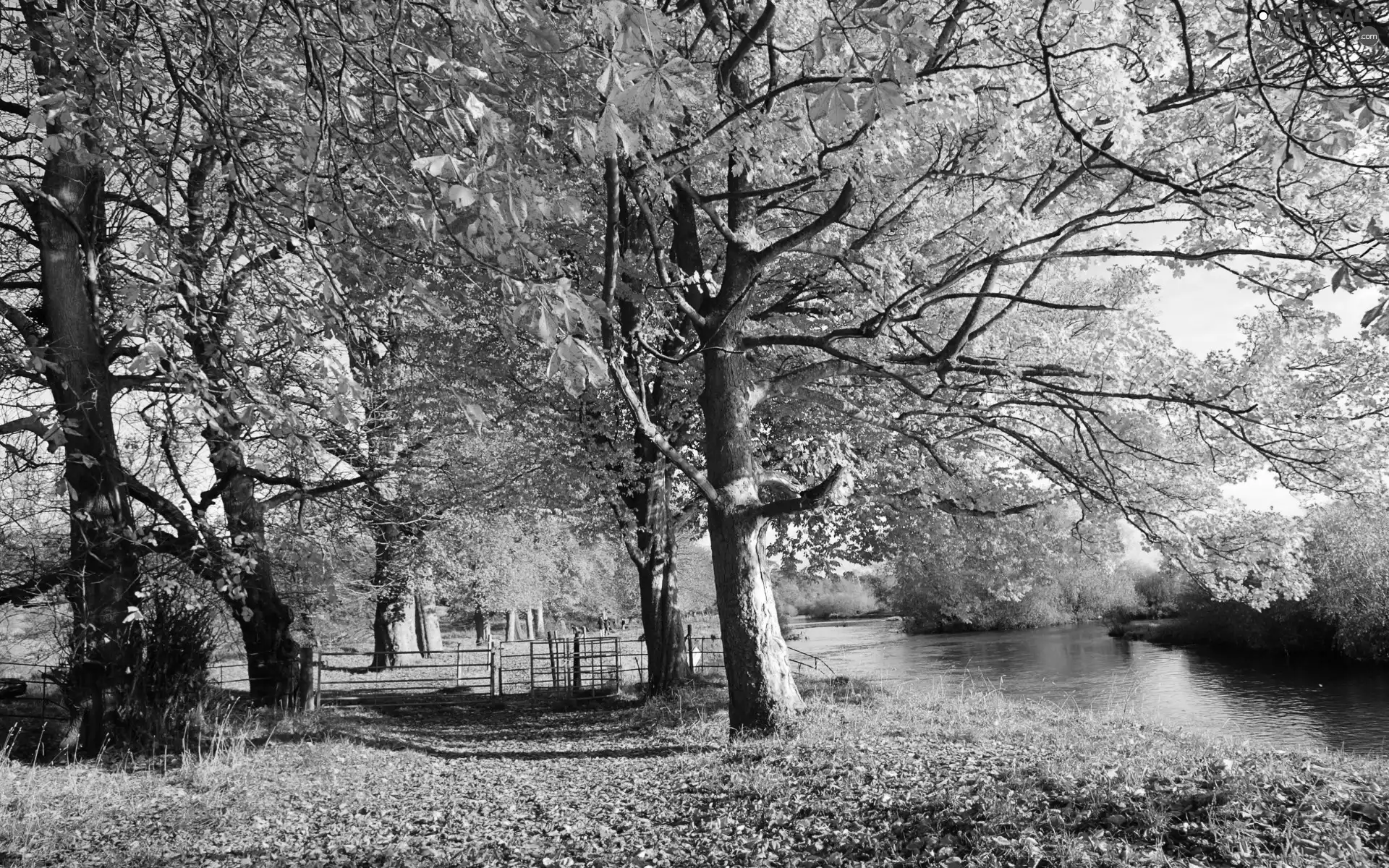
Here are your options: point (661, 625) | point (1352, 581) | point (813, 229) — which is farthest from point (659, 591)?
point (1352, 581)

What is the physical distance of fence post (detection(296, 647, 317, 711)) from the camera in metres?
13.3

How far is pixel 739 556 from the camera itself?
8273 millimetres

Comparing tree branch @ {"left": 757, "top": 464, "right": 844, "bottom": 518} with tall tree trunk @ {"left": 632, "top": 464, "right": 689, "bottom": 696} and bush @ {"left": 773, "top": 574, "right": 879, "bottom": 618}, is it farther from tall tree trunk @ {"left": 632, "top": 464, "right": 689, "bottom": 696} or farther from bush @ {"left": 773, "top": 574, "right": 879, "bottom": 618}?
bush @ {"left": 773, "top": 574, "right": 879, "bottom": 618}

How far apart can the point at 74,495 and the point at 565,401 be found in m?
6.42

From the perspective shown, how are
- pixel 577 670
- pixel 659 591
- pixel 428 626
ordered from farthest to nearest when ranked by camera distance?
pixel 428 626 → pixel 577 670 → pixel 659 591

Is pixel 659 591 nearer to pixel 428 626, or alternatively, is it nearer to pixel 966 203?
pixel 966 203

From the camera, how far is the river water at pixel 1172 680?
14523 millimetres

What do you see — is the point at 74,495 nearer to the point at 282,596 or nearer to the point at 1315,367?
the point at 282,596

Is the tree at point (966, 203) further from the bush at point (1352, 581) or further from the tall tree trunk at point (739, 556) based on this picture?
the bush at point (1352, 581)

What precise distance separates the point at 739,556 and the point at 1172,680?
1773 cm

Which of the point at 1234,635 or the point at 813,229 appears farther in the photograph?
the point at 1234,635

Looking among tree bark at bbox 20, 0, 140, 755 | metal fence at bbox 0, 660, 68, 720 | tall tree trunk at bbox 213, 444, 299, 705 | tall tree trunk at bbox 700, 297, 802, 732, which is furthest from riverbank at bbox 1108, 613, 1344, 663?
metal fence at bbox 0, 660, 68, 720

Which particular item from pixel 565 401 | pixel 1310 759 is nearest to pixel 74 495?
pixel 565 401

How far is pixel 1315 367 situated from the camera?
978cm
